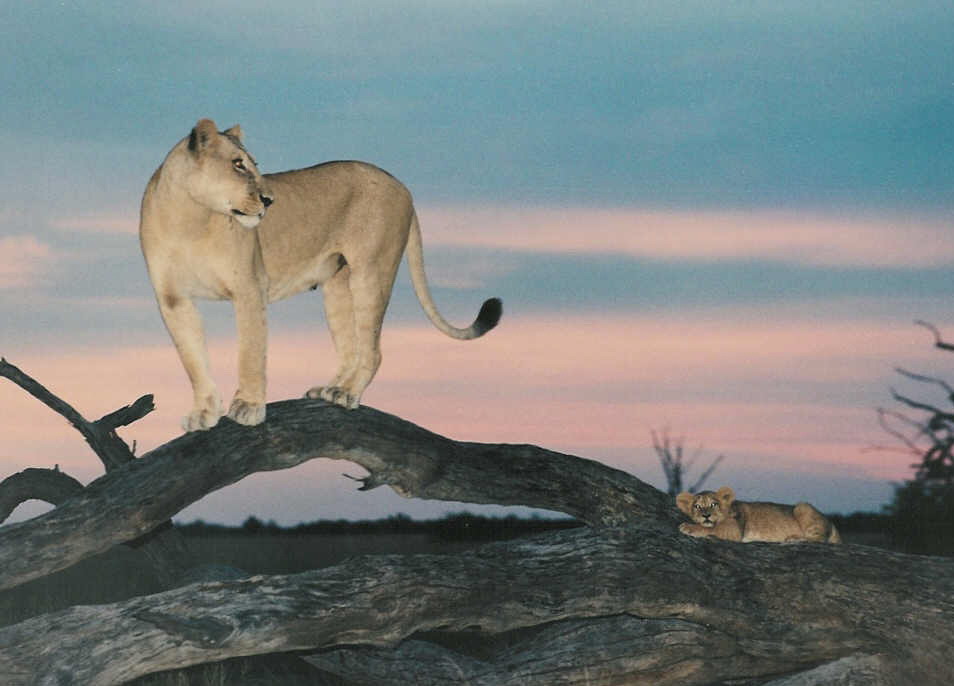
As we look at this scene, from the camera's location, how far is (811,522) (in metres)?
7.63

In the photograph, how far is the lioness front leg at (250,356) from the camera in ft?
21.7

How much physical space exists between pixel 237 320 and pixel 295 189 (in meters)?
1.02

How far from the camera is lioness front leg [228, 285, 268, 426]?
6.60 metres

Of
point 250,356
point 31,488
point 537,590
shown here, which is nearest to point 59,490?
point 31,488

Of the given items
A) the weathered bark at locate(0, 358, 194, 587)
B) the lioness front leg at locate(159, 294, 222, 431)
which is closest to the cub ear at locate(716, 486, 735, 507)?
the lioness front leg at locate(159, 294, 222, 431)

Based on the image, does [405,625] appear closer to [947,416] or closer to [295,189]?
[295,189]

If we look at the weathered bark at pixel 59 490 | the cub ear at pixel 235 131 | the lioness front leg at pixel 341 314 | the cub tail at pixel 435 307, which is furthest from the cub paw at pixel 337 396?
the weathered bark at pixel 59 490

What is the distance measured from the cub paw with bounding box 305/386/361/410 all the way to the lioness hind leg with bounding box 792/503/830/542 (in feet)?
8.86

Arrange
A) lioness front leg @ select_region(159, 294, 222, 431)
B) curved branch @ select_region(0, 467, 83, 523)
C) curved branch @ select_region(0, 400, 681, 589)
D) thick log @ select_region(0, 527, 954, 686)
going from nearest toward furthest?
thick log @ select_region(0, 527, 954, 686) → lioness front leg @ select_region(159, 294, 222, 431) → curved branch @ select_region(0, 400, 681, 589) → curved branch @ select_region(0, 467, 83, 523)

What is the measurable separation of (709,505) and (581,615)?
1120 millimetres

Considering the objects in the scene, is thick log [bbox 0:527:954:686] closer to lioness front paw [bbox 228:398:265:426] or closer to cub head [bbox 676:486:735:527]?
cub head [bbox 676:486:735:527]

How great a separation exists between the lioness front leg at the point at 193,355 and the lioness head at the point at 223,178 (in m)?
0.65

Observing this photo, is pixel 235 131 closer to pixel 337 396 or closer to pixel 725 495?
pixel 337 396

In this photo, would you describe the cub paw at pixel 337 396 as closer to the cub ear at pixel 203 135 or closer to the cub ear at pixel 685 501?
the cub ear at pixel 203 135
